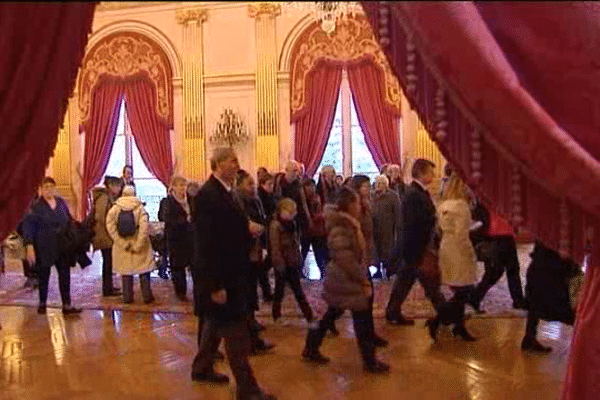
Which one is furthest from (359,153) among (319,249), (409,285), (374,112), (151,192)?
(409,285)

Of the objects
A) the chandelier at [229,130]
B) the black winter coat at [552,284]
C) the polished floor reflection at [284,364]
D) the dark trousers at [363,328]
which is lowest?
the polished floor reflection at [284,364]

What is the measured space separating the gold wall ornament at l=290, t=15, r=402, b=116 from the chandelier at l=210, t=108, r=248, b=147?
950 millimetres

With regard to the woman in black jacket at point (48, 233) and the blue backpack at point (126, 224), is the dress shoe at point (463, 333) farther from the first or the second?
the woman in black jacket at point (48, 233)

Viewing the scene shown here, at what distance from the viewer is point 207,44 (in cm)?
1369

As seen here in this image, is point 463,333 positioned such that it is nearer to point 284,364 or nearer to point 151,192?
point 284,364

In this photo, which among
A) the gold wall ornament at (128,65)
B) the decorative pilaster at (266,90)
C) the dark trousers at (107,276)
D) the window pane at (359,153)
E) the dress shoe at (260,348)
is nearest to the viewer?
the dress shoe at (260,348)

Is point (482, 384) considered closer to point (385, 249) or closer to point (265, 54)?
point (385, 249)

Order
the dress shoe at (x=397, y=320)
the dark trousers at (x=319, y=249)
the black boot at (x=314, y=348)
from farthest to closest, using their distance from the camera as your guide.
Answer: the dark trousers at (x=319, y=249), the dress shoe at (x=397, y=320), the black boot at (x=314, y=348)

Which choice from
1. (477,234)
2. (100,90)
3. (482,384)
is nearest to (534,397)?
(482,384)

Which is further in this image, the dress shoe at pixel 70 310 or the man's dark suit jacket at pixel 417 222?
the dress shoe at pixel 70 310

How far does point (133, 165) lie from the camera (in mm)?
14453

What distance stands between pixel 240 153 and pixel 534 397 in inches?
373

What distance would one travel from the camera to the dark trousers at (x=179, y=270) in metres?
A: 7.83

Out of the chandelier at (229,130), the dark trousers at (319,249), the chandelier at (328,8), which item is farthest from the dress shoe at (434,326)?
the chandelier at (229,130)
